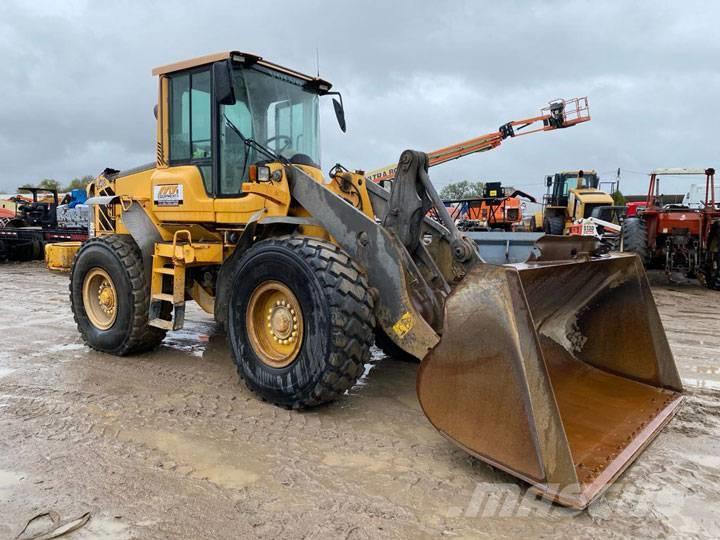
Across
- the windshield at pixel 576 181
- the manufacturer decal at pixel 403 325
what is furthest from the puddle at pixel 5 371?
the windshield at pixel 576 181

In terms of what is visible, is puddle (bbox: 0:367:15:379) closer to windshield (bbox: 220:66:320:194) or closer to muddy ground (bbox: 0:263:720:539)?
muddy ground (bbox: 0:263:720:539)

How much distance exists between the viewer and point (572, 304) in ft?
13.1

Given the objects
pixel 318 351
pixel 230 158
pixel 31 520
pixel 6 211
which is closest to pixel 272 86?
pixel 230 158

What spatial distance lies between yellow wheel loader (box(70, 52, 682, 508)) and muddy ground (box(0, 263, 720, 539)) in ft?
0.62

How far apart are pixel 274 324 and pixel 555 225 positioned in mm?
13024

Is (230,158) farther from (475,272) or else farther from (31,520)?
(31,520)

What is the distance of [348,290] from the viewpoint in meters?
3.51

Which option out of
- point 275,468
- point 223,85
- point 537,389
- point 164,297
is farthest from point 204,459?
point 223,85

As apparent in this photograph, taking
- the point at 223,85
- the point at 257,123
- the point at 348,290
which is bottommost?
the point at 348,290

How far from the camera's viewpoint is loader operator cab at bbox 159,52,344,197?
4.64 metres

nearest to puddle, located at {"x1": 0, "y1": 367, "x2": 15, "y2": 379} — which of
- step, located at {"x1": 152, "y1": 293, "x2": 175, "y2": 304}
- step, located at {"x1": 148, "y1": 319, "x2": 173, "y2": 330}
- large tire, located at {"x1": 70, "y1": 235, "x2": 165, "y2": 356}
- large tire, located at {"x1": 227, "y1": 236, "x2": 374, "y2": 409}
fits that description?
large tire, located at {"x1": 70, "y1": 235, "x2": 165, "y2": 356}

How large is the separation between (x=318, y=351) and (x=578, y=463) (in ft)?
5.32

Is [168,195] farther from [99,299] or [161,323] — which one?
[99,299]

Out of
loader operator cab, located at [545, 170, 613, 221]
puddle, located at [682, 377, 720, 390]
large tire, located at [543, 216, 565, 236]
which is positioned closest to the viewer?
puddle, located at [682, 377, 720, 390]
